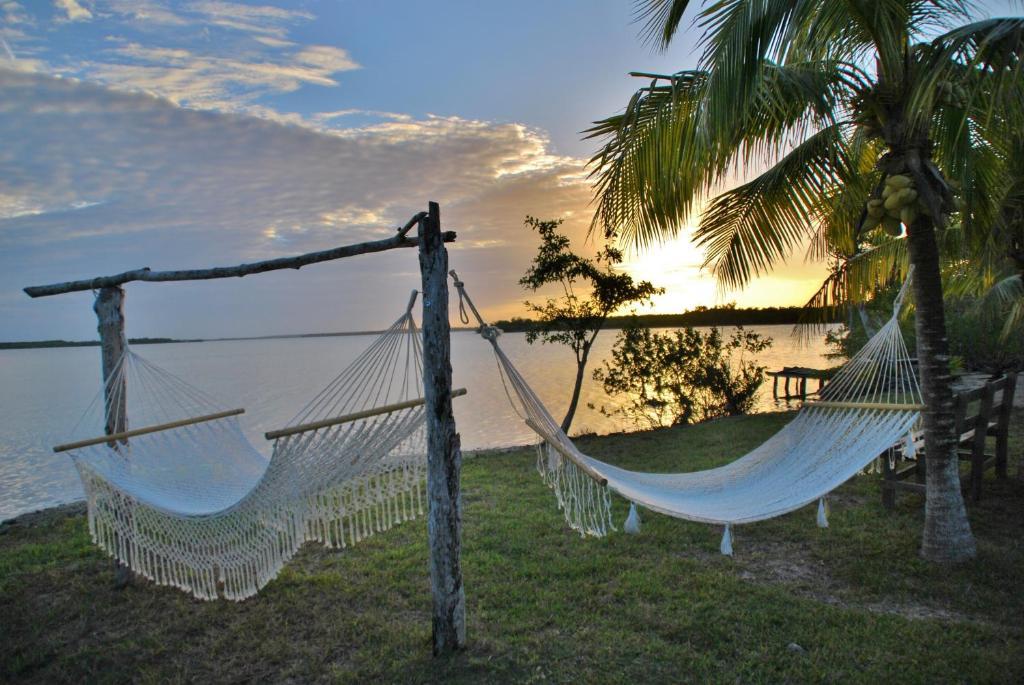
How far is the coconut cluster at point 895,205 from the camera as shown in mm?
2475

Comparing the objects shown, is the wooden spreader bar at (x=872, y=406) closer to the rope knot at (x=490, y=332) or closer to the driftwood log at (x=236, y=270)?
the rope knot at (x=490, y=332)

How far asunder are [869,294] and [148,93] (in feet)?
19.9

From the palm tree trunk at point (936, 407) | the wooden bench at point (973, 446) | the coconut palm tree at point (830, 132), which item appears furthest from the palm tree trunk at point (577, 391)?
the palm tree trunk at point (936, 407)

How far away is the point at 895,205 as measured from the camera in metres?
2.49

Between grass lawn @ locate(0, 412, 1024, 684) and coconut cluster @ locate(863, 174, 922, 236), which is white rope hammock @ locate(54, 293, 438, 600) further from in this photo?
coconut cluster @ locate(863, 174, 922, 236)

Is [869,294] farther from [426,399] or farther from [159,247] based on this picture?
[159,247]

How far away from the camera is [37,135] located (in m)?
5.46

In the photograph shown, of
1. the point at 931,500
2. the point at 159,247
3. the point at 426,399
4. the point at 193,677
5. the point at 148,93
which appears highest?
the point at 148,93

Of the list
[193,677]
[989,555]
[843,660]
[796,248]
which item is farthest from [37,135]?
[989,555]

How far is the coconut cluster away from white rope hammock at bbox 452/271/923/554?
2.23 feet

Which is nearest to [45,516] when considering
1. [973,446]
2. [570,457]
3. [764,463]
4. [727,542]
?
[570,457]

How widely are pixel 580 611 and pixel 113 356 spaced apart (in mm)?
2376

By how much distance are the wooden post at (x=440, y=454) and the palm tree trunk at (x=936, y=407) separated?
2.05 m

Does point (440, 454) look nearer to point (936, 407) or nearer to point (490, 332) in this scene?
point (490, 332)
